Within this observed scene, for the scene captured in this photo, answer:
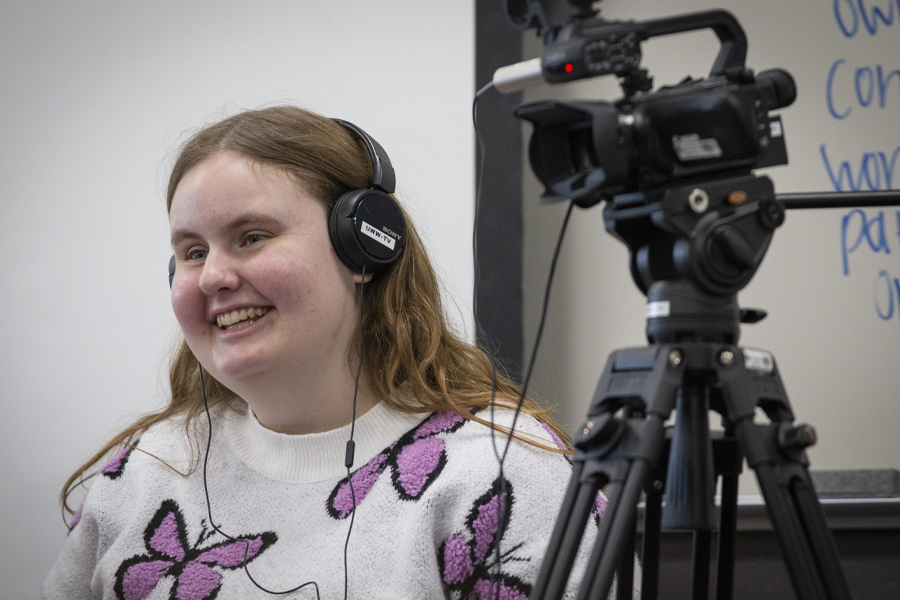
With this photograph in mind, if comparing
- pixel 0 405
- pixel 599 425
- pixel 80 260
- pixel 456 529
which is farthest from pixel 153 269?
pixel 599 425

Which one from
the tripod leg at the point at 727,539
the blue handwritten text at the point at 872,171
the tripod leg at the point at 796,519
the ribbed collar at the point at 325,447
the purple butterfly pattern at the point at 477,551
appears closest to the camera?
the tripod leg at the point at 796,519

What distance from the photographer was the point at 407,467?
3.05ft

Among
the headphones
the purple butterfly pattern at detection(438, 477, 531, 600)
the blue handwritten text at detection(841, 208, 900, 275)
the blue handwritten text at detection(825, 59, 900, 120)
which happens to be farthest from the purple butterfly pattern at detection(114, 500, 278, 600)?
the blue handwritten text at detection(825, 59, 900, 120)

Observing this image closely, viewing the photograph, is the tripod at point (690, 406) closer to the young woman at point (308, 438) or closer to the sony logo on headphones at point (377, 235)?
the young woman at point (308, 438)

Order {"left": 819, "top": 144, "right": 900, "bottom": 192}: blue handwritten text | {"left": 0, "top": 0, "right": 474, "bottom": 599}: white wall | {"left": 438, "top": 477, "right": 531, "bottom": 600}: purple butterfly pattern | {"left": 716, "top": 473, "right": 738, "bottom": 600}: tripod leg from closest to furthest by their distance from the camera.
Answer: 1. {"left": 716, "top": 473, "right": 738, "bottom": 600}: tripod leg
2. {"left": 438, "top": 477, "right": 531, "bottom": 600}: purple butterfly pattern
3. {"left": 819, "top": 144, "right": 900, "bottom": 192}: blue handwritten text
4. {"left": 0, "top": 0, "right": 474, "bottom": 599}: white wall

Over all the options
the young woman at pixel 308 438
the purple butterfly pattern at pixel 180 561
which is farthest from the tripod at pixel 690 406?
the purple butterfly pattern at pixel 180 561

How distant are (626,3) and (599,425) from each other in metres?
1.09

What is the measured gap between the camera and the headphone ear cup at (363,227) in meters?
0.93

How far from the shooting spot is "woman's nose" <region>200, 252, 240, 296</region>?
899 mm

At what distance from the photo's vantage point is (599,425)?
0.50 metres

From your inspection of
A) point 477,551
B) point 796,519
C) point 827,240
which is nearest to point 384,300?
point 477,551

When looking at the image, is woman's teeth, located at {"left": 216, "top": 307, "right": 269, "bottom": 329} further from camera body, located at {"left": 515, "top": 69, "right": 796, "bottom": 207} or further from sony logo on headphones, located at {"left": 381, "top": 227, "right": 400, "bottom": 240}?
camera body, located at {"left": 515, "top": 69, "right": 796, "bottom": 207}

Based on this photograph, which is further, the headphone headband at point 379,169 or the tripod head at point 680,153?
the headphone headband at point 379,169

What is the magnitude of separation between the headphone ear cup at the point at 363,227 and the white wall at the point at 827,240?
46 centimetres
